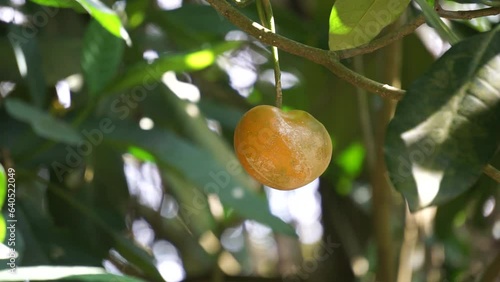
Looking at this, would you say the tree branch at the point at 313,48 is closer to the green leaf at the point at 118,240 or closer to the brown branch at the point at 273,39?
the brown branch at the point at 273,39

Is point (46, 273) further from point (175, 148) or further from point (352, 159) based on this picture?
point (352, 159)

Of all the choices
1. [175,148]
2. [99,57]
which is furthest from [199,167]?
[99,57]

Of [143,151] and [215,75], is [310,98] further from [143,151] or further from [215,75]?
[143,151]

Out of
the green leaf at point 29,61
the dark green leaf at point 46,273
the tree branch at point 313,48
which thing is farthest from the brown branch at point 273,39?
the green leaf at point 29,61

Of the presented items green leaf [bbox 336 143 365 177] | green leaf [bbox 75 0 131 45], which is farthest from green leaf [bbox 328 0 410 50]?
green leaf [bbox 336 143 365 177]

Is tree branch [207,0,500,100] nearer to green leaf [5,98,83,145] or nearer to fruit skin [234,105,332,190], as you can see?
fruit skin [234,105,332,190]

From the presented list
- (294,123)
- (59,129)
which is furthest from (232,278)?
(294,123)

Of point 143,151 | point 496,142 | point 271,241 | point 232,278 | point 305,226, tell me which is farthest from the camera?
point 271,241
